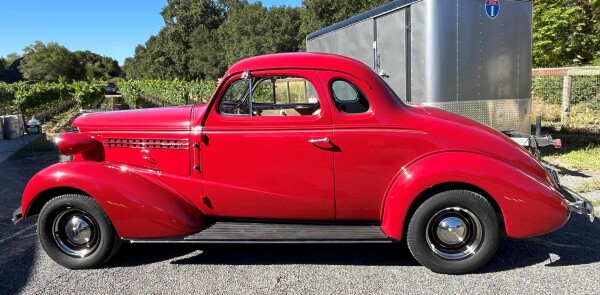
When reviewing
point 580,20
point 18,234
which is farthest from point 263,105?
point 580,20

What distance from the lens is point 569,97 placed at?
10.7m

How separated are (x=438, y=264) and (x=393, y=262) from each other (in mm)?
445

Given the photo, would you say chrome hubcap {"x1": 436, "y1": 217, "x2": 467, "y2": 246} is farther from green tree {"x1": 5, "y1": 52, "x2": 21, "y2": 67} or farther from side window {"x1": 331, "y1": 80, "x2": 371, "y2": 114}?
green tree {"x1": 5, "y1": 52, "x2": 21, "y2": 67}

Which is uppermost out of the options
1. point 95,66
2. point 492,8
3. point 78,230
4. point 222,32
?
point 222,32

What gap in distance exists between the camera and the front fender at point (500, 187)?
3342 millimetres

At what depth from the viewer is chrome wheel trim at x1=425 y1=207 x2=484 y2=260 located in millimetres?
3461

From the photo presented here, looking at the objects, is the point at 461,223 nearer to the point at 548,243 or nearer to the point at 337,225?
the point at 337,225

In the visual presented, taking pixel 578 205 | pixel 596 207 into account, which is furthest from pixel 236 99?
pixel 596 207

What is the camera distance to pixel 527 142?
5.36m

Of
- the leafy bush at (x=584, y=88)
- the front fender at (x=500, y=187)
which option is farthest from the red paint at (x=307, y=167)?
the leafy bush at (x=584, y=88)

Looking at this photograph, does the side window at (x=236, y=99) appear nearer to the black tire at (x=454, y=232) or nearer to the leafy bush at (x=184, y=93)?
the black tire at (x=454, y=232)

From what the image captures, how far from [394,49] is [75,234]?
5439 mm

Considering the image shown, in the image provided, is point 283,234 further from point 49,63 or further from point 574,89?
point 49,63

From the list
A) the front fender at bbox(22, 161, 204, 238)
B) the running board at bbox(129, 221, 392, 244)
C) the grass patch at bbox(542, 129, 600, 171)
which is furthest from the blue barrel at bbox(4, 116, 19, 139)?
the grass patch at bbox(542, 129, 600, 171)
